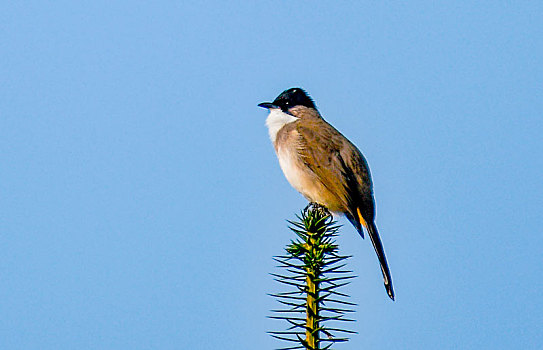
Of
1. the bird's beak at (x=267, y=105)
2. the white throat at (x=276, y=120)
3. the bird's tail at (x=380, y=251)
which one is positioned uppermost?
the bird's beak at (x=267, y=105)

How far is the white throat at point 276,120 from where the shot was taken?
30.0 ft

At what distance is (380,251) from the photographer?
673 cm

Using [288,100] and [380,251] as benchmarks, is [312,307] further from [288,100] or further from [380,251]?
[288,100]

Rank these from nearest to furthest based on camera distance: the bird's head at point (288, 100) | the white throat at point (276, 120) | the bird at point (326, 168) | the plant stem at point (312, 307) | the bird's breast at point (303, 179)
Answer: the plant stem at point (312, 307) → the bird at point (326, 168) → the bird's breast at point (303, 179) → the white throat at point (276, 120) → the bird's head at point (288, 100)

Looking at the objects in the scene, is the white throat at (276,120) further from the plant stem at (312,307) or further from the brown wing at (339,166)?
the plant stem at (312,307)

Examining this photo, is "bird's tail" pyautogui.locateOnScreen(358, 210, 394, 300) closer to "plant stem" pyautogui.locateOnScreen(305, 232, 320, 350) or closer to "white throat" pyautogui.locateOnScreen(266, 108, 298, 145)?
"white throat" pyautogui.locateOnScreen(266, 108, 298, 145)

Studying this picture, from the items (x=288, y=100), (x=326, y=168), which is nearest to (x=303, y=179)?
(x=326, y=168)

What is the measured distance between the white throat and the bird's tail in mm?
2095

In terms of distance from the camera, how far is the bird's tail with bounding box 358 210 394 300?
19.3 feet

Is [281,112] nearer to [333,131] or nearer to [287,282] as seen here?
[333,131]

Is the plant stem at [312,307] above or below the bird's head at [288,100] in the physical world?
below

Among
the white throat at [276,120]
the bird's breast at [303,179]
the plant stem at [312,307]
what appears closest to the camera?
the plant stem at [312,307]

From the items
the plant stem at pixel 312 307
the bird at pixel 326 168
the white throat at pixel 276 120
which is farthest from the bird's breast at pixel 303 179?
the plant stem at pixel 312 307

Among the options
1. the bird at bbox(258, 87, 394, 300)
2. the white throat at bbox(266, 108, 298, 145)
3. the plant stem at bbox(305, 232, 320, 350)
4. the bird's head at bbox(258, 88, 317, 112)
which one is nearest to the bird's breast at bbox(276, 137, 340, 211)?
the bird at bbox(258, 87, 394, 300)
